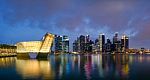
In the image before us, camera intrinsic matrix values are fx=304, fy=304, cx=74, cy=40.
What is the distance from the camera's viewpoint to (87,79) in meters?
47.4

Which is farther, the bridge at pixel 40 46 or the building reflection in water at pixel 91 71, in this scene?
the bridge at pixel 40 46

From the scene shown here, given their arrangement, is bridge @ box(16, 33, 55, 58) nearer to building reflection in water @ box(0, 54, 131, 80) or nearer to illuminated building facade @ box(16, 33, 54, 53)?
illuminated building facade @ box(16, 33, 54, 53)

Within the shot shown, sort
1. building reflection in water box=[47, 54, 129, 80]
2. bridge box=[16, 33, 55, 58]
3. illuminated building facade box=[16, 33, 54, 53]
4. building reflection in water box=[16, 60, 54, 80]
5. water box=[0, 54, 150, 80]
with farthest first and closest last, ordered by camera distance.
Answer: bridge box=[16, 33, 55, 58] < illuminated building facade box=[16, 33, 54, 53] < building reflection in water box=[47, 54, 129, 80] < building reflection in water box=[16, 60, 54, 80] < water box=[0, 54, 150, 80]

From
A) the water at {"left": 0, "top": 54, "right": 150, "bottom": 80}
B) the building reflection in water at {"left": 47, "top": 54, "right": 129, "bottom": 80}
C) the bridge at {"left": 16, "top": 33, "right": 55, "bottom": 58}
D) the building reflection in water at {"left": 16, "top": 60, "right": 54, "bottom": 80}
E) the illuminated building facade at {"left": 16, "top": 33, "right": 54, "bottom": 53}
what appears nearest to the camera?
the water at {"left": 0, "top": 54, "right": 150, "bottom": 80}

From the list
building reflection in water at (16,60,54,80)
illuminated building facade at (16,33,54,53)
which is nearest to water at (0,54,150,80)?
building reflection in water at (16,60,54,80)

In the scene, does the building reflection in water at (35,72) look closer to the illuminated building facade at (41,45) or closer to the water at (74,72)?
the water at (74,72)

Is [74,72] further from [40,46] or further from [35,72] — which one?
[40,46]

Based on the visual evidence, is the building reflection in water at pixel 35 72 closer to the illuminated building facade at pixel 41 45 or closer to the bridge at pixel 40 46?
the illuminated building facade at pixel 41 45

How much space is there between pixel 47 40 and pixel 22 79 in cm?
11321

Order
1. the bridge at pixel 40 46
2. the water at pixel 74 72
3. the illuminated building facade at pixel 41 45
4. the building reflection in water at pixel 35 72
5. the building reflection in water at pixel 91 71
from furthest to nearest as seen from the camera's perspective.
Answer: the bridge at pixel 40 46 → the illuminated building facade at pixel 41 45 → the building reflection in water at pixel 91 71 → the building reflection in water at pixel 35 72 → the water at pixel 74 72

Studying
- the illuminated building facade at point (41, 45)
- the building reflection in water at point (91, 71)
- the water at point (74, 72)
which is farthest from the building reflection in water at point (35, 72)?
the illuminated building facade at point (41, 45)

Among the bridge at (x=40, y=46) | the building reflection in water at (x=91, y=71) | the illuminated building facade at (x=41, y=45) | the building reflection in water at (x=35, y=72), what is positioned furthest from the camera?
the bridge at (x=40, y=46)

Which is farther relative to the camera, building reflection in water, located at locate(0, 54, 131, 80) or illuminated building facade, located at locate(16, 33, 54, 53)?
illuminated building facade, located at locate(16, 33, 54, 53)

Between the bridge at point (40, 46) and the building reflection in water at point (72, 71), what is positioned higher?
the bridge at point (40, 46)
